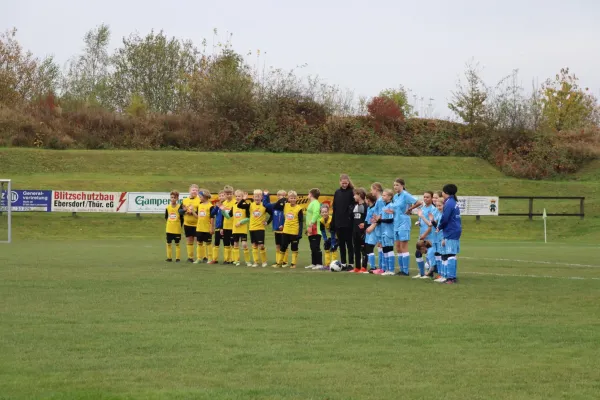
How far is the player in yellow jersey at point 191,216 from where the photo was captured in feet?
81.8

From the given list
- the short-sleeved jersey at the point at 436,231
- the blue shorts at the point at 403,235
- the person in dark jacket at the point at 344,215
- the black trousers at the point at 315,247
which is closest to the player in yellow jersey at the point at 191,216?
the black trousers at the point at 315,247

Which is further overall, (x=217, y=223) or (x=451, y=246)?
(x=217, y=223)

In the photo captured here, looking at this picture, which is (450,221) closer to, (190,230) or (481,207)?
(190,230)

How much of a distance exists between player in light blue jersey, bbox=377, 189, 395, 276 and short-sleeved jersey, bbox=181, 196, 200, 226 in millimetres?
6010

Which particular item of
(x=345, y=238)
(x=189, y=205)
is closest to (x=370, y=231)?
(x=345, y=238)

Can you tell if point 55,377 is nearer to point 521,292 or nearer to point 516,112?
point 521,292

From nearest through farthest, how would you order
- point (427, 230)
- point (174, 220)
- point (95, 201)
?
point (427, 230) < point (174, 220) < point (95, 201)

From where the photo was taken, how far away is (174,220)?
2508cm

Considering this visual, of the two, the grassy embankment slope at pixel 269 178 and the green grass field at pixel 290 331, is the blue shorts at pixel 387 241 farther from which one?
the grassy embankment slope at pixel 269 178

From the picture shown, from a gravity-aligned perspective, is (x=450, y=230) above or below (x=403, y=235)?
above

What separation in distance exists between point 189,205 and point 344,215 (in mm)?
4807

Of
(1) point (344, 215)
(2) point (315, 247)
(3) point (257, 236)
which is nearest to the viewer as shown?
(1) point (344, 215)

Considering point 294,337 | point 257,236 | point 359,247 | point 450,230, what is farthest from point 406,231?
point 294,337

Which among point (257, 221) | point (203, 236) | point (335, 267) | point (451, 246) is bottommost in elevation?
point (335, 267)
